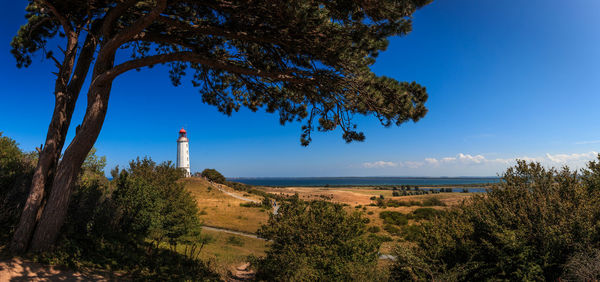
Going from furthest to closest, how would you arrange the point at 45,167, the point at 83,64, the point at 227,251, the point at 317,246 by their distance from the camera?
the point at 227,251, the point at 317,246, the point at 83,64, the point at 45,167

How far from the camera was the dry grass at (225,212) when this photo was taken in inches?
1192

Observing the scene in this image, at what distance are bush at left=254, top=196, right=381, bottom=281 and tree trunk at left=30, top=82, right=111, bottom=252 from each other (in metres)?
6.97

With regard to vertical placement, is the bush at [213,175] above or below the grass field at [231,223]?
above

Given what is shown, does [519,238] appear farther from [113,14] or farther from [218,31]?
[113,14]

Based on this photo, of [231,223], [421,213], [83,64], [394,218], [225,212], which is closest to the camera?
[83,64]

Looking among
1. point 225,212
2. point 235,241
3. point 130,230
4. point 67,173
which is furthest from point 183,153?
point 67,173

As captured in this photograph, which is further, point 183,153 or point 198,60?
point 183,153

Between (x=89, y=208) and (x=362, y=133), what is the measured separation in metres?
10.5

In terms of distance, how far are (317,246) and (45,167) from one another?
8.92 meters

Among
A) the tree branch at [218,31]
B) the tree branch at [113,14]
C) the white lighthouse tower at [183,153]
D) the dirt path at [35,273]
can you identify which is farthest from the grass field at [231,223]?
the tree branch at [113,14]

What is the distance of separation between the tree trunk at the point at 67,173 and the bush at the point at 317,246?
22.9 feet

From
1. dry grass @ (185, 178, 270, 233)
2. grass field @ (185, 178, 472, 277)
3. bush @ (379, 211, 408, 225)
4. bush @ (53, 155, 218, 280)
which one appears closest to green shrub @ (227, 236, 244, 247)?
grass field @ (185, 178, 472, 277)

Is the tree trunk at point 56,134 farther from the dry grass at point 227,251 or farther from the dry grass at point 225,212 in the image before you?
the dry grass at point 225,212

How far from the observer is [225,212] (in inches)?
1489
